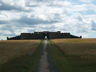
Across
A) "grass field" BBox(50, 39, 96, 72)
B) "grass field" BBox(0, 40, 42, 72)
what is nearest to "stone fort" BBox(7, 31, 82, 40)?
"grass field" BBox(50, 39, 96, 72)

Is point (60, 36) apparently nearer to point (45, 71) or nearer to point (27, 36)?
point (27, 36)

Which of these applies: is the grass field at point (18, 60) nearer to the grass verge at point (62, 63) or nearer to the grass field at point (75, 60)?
the grass verge at point (62, 63)

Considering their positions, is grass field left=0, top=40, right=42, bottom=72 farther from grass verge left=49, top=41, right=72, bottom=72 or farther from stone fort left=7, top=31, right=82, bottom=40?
stone fort left=7, top=31, right=82, bottom=40

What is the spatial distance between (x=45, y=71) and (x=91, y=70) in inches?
190

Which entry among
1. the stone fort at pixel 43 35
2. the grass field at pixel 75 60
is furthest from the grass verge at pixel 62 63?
the stone fort at pixel 43 35

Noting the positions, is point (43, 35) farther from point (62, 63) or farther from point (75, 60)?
point (62, 63)

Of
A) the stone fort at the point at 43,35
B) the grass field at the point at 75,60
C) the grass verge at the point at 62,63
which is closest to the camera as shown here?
the grass verge at the point at 62,63

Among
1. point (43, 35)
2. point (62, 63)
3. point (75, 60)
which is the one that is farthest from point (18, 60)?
point (43, 35)

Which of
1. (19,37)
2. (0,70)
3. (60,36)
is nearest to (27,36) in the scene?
(19,37)

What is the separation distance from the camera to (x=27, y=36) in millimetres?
198250

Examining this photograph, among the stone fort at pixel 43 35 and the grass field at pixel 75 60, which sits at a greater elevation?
the grass field at pixel 75 60

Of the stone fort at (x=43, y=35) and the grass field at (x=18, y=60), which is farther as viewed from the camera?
the stone fort at (x=43, y=35)

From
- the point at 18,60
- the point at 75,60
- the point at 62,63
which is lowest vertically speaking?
the point at 75,60

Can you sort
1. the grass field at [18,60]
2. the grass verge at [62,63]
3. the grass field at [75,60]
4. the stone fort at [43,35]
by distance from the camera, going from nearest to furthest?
the grass verge at [62,63], the grass field at [18,60], the grass field at [75,60], the stone fort at [43,35]
